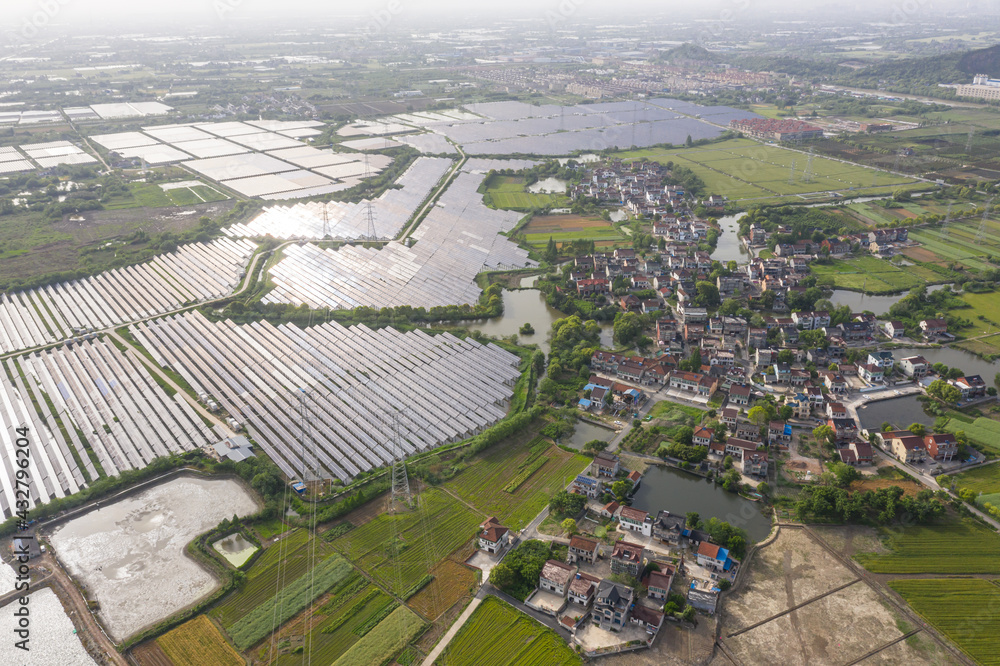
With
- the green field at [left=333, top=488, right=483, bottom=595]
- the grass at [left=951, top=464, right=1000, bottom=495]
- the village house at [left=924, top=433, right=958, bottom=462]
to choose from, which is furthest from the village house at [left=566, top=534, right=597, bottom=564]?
the village house at [left=924, top=433, right=958, bottom=462]

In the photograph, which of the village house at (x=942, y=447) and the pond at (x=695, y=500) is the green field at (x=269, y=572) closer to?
the pond at (x=695, y=500)

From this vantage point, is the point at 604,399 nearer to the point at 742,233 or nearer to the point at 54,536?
the point at 54,536

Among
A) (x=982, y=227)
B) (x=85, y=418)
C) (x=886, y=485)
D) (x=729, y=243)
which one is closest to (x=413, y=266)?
(x=85, y=418)

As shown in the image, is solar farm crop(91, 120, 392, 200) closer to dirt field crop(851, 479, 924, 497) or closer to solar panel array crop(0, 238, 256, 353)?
solar panel array crop(0, 238, 256, 353)

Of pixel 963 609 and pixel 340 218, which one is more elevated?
pixel 340 218

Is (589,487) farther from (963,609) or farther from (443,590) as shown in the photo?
(963,609)

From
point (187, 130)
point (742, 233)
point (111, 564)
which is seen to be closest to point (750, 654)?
point (111, 564)
